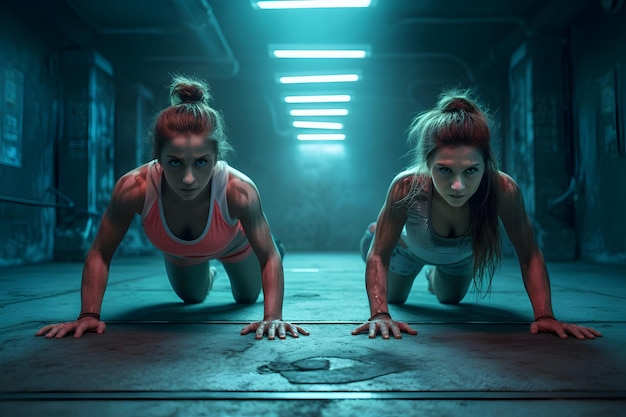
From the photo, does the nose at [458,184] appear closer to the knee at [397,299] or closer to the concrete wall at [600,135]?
the knee at [397,299]

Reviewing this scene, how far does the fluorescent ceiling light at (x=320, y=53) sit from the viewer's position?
294 inches

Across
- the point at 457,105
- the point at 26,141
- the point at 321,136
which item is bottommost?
the point at 457,105

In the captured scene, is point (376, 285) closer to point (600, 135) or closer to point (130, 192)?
point (130, 192)

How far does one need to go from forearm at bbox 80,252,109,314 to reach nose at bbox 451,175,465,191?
154 cm

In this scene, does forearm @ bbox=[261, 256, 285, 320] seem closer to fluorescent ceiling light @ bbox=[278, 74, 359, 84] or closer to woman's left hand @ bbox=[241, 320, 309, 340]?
woman's left hand @ bbox=[241, 320, 309, 340]

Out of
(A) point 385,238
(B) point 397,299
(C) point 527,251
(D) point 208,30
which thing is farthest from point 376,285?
(D) point 208,30

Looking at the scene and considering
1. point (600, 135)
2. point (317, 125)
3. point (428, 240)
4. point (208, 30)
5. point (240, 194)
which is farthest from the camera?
point (317, 125)

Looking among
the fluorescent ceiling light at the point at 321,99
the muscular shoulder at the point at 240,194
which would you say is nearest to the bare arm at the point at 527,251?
the muscular shoulder at the point at 240,194

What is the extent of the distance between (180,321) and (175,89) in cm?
111

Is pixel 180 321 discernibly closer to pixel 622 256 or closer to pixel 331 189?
pixel 622 256

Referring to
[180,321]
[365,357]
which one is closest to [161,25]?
[180,321]

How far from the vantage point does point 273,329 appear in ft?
6.39

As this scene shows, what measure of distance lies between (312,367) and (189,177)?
0.98 meters

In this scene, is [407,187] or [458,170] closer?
[458,170]
